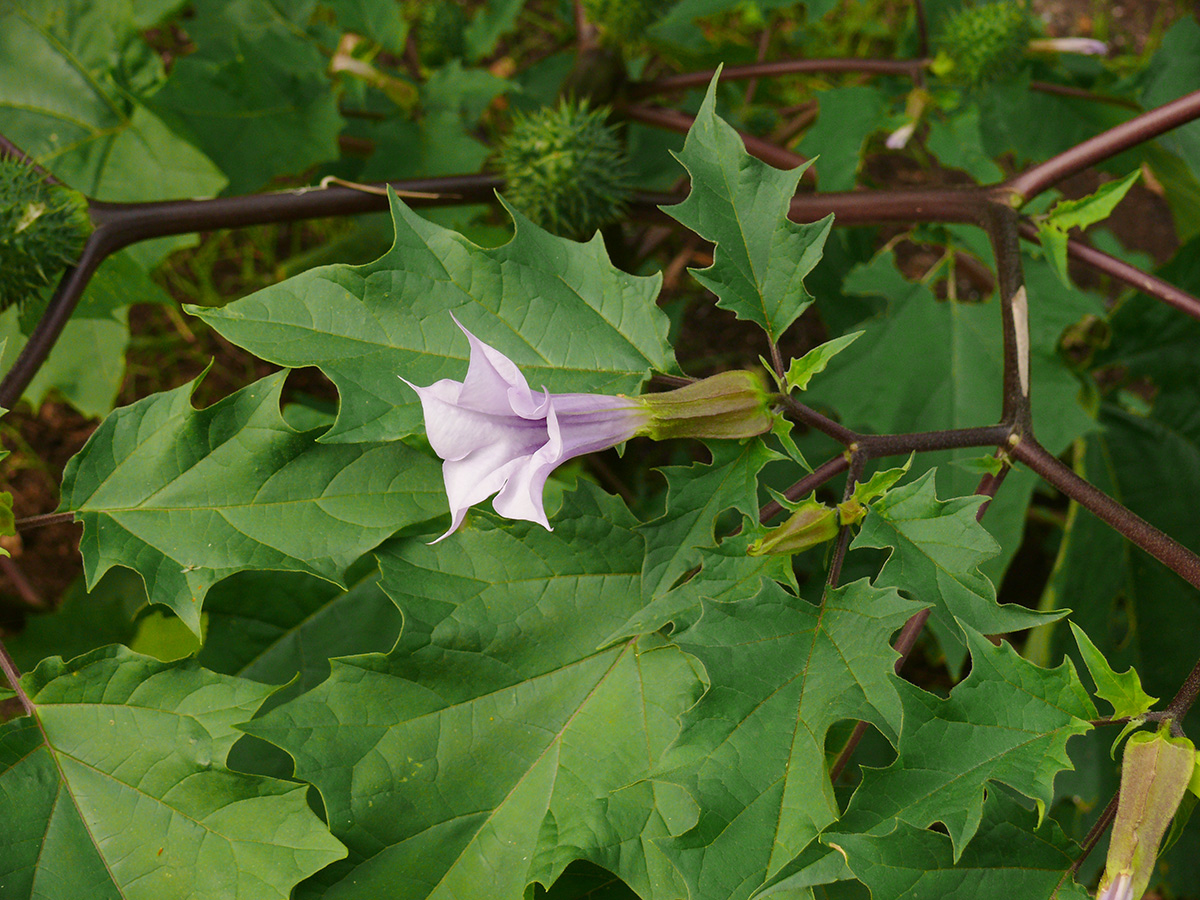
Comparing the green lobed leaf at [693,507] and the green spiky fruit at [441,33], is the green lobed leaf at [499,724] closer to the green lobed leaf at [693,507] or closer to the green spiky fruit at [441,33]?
the green lobed leaf at [693,507]

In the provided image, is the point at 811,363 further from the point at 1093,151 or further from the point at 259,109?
the point at 259,109

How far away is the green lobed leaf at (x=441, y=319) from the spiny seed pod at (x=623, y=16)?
79 centimetres

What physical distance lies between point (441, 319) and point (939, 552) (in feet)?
1.78

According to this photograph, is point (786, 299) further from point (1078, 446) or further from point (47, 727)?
point (1078, 446)

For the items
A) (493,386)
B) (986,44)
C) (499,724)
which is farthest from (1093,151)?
(499,724)

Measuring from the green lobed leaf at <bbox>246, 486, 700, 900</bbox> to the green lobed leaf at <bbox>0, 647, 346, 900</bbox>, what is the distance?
0.06 m

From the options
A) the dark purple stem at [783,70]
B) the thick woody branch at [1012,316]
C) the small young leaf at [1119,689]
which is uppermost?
the dark purple stem at [783,70]

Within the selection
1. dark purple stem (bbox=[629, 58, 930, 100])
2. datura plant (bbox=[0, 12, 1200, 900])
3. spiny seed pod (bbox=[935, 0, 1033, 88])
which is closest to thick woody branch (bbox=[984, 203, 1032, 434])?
datura plant (bbox=[0, 12, 1200, 900])

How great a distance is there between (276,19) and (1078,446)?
174cm

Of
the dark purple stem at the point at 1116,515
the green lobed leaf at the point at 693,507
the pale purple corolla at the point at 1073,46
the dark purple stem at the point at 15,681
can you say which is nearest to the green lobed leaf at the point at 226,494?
the dark purple stem at the point at 15,681

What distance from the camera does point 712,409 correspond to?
88 centimetres

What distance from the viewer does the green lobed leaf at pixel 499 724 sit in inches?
34.8

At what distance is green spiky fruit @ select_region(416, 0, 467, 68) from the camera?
176 centimetres

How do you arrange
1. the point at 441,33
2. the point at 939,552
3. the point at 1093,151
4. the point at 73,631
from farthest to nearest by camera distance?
the point at 441,33 → the point at 73,631 → the point at 1093,151 → the point at 939,552
